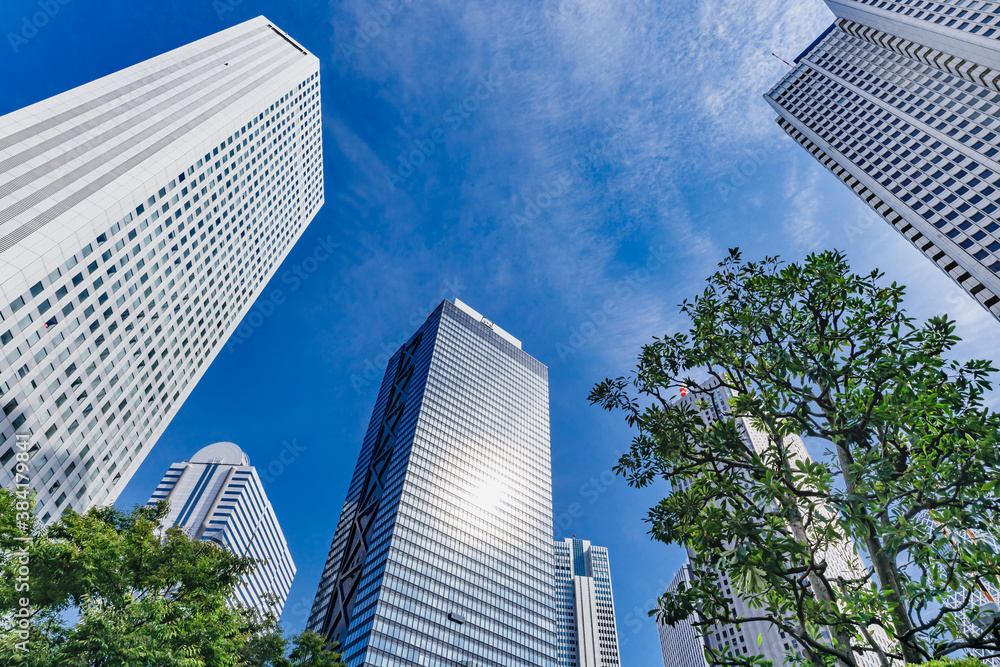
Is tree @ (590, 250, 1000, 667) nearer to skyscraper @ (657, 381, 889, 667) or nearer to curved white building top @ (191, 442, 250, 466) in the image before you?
skyscraper @ (657, 381, 889, 667)

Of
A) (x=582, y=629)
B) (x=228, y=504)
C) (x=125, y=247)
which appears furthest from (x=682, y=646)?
(x=125, y=247)

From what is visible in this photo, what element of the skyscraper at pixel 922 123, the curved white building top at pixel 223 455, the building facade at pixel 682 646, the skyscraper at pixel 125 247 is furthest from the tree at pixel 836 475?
the curved white building top at pixel 223 455

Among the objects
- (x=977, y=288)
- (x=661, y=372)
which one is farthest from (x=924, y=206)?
(x=661, y=372)

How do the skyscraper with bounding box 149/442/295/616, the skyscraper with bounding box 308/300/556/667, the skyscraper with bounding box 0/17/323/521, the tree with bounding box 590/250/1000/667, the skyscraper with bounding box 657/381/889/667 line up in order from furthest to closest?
1. the skyscraper with bounding box 149/442/295/616
2. the skyscraper with bounding box 657/381/889/667
3. the skyscraper with bounding box 308/300/556/667
4. the skyscraper with bounding box 0/17/323/521
5. the tree with bounding box 590/250/1000/667

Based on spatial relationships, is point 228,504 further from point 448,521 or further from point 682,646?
point 682,646

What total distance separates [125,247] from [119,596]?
5903 cm

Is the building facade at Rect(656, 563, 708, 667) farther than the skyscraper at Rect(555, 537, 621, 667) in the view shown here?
No

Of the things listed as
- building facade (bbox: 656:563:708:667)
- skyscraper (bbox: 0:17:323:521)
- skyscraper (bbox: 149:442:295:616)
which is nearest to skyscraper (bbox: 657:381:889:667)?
building facade (bbox: 656:563:708:667)

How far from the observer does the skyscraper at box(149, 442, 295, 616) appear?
159500 millimetres

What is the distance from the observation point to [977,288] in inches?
2271

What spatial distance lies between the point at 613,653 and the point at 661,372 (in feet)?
698

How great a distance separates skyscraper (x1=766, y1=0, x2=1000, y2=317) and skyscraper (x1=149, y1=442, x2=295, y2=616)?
18023 cm

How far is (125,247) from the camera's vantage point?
59.6 meters

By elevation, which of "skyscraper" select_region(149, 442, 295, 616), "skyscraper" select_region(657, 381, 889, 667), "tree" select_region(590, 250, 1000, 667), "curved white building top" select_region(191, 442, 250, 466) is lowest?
"tree" select_region(590, 250, 1000, 667)
